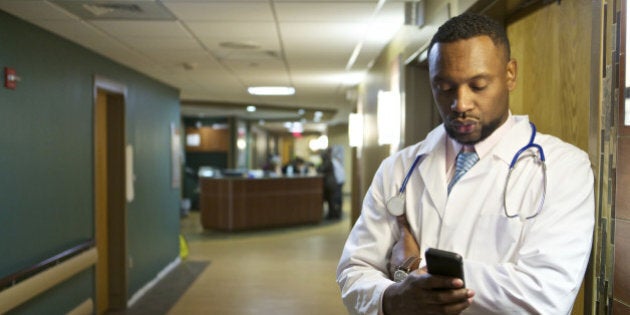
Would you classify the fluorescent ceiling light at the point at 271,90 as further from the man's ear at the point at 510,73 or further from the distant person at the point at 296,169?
the man's ear at the point at 510,73

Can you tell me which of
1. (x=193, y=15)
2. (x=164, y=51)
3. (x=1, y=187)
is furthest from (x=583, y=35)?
(x=164, y=51)

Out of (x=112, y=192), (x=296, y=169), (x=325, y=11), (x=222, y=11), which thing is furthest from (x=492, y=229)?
(x=296, y=169)

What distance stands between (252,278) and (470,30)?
18.0 ft

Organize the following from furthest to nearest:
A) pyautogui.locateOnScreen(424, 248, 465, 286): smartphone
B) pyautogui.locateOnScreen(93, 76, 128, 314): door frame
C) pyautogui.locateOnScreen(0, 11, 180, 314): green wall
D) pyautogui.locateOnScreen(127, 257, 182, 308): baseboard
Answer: pyautogui.locateOnScreen(127, 257, 182, 308): baseboard
pyautogui.locateOnScreen(93, 76, 128, 314): door frame
pyautogui.locateOnScreen(0, 11, 180, 314): green wall
pyautogui.locateOnScreen(424, 248, 465, 286): smartphone

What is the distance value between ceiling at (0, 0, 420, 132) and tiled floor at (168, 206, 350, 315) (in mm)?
2516

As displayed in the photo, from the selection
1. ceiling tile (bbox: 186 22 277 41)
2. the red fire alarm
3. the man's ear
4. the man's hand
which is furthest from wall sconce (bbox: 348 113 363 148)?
the man's hand

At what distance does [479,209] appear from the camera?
49.5 inches

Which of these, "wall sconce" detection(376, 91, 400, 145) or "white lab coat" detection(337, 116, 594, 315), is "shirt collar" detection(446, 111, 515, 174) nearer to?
"white lab coat" detection(337, 116, 594, 315)

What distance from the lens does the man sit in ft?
3.65

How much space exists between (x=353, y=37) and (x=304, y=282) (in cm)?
317

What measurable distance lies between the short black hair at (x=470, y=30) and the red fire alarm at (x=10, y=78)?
2976mm

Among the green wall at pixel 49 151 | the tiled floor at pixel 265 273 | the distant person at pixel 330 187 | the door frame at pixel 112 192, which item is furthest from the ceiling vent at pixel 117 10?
the distant person at pixel 330 187

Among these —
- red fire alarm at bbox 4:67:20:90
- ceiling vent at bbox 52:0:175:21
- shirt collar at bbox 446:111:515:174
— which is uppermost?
ceiling vent at bbox 52:0:175:21

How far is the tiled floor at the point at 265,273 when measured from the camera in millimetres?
5199
